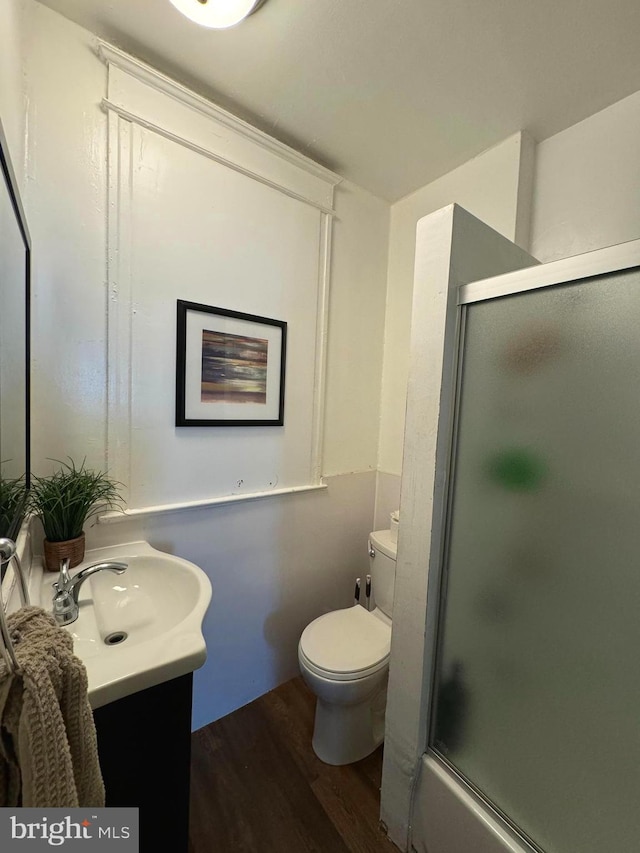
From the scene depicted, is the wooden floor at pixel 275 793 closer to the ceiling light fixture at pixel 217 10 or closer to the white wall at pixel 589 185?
the white wall at pixel 589 185

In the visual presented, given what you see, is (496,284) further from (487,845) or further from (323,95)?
(487,845)

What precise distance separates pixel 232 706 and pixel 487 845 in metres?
1.08

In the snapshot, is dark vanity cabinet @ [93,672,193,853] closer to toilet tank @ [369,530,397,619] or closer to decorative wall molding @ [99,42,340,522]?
decorative wall molding @ [99,42,340,522]

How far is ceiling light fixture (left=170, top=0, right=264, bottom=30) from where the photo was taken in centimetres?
100

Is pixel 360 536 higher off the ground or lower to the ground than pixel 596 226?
lower

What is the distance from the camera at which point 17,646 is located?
1.73 feet

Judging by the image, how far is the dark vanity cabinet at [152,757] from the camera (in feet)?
2.60

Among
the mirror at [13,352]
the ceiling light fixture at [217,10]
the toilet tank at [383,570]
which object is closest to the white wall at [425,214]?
the toilet tank at [383,570]

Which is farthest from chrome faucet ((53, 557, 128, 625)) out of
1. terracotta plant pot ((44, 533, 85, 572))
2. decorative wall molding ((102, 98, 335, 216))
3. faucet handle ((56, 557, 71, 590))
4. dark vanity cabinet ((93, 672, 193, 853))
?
decorative wall molding ((102, 98, 335, 216))

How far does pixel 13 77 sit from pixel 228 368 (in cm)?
98

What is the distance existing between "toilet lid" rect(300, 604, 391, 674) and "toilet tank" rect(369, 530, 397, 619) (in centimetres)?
8

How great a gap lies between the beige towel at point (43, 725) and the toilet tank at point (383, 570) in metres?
1.28

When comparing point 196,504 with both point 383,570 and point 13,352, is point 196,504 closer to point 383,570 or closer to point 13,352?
point 13,352

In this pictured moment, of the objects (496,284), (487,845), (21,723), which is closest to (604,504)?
(496,284)
